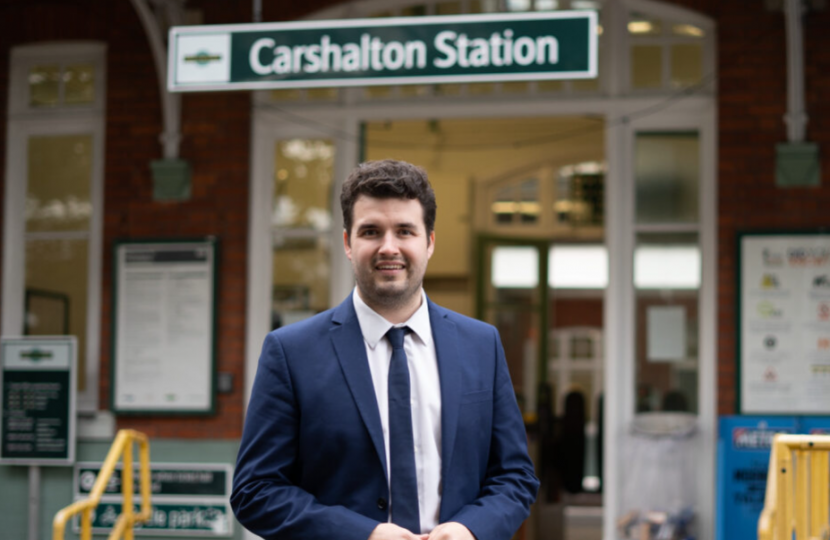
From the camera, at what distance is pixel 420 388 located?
7.72 ft

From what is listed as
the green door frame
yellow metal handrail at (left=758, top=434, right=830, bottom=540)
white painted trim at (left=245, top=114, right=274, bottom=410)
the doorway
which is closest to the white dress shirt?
yellow metal handrail at (left=758, top=434, right=830, bottom=540)

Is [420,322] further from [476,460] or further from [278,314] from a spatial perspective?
A: [278,314]

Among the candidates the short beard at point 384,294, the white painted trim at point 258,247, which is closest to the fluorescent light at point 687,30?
the white painted trim at point 258,247

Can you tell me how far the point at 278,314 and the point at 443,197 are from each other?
5744 millimetres

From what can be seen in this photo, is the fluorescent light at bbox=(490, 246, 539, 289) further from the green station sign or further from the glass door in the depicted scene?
the green station sign

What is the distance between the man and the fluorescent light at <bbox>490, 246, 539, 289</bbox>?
6781 mm

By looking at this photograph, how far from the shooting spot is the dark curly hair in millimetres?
2305

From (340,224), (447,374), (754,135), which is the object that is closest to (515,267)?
(340,224)

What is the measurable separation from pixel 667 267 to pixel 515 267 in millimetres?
3015

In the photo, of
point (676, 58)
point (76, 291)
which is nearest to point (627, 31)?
point (676, 58)

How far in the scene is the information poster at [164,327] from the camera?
22.1ft

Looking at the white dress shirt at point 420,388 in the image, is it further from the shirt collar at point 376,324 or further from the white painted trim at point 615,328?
the white painted trim at point 615,328

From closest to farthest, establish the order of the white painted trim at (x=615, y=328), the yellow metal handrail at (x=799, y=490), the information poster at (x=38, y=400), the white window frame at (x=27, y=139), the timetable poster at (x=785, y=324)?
the yellow metal handrail at (x=799, y=490)
the timetable poster at (x=785, y=324)
the white painted trim at (x=615, y=328)
the information poster at (x=38, y=400)
the white window frame at (x=27, y=139)

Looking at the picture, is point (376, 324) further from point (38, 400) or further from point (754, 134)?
point (38, 400)
